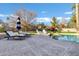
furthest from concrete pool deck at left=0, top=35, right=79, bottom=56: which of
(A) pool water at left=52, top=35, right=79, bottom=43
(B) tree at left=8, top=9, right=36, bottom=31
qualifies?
(B) tree at left=8, top=9, right=36, bottom=31

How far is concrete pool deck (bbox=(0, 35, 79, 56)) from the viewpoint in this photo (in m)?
1.86

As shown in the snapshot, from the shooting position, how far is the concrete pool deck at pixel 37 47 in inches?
73.3

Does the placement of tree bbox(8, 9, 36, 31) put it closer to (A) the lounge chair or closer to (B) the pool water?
(A) the lounge chair

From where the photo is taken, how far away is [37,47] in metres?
1.88

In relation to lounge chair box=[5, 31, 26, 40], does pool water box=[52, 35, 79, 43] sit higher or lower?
lower

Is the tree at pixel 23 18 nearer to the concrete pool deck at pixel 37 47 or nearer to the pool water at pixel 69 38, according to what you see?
the concrete pool deck at pixel 37 47

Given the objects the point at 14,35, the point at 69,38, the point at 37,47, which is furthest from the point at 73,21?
the point at 14,35

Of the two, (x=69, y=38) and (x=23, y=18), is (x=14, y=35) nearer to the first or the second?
(x=23, y=18)

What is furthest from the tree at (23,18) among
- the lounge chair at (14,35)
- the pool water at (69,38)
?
the pool water at (69,38)

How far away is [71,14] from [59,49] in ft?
1.16

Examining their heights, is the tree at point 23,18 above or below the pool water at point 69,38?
above

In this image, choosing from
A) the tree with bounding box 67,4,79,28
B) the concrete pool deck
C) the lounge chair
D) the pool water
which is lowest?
the concrete pool deck

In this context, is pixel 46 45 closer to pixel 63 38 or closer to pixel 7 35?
pixel 63 38

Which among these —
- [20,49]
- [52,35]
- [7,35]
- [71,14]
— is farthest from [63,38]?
[7,35]
